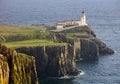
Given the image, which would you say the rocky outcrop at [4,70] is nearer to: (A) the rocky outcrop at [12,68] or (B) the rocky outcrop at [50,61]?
(A) the rocky outcrop at [12,68]

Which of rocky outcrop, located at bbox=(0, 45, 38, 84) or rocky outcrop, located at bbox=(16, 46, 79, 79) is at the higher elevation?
rocky outcrop, located at bbox=(0, 45, 38, 84)

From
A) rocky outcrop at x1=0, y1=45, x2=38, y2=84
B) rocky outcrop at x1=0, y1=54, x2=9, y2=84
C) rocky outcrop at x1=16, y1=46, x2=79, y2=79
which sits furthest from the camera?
rocky outcrop at x1=16, y1=46, x2=79, y2=79

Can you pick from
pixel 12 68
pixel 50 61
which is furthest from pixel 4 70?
A: pixel 50 61

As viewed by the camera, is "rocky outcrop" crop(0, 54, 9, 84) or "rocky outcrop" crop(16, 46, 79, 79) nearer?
"rocky outcrop" crop(0, 54, 9, 84)

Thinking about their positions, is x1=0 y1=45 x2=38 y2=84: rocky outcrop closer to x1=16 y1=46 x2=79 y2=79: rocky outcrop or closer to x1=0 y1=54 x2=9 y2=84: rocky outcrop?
x1=0 y1=54 x2=9 y2=84: rocky outcrop

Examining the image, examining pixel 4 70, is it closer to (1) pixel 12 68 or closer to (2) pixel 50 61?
(1) pixel 12 68

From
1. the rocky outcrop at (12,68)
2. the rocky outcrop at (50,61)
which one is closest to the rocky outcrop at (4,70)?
the rocky outcrop at (12,68)

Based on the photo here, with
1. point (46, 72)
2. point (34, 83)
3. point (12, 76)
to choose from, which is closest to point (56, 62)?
point (46, 72)

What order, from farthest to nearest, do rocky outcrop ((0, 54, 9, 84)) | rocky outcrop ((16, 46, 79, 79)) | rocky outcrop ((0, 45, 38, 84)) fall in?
rocky outcrop ((16, 46, 79, 79))
rocky outcrop ((0, 45, 38, 84))
rocky outcrop ((0, 54, 9, 84))

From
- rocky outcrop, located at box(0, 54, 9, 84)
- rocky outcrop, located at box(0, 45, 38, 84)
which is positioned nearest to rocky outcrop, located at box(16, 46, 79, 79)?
rocky outcrop, located at box(0, 45, 38, 84)
